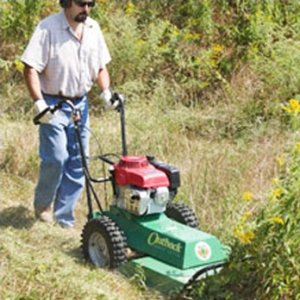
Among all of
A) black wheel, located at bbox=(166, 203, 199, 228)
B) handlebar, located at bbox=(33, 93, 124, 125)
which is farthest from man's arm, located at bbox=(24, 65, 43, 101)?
black wheel, located at bbox=(166, 203, 199, 228)

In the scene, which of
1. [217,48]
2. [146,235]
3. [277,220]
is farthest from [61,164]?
[217,48]

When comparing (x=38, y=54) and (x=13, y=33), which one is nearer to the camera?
(x=38, y=54)

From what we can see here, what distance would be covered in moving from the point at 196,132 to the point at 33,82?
106 inches

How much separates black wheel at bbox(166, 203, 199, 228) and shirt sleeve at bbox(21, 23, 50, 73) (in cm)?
133

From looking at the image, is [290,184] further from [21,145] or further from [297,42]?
[297,42]

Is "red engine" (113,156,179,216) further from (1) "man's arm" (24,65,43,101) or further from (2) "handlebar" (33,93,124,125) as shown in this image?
(1) "man's arm" (24,65,43,101)

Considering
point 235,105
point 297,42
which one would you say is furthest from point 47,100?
point 297,42

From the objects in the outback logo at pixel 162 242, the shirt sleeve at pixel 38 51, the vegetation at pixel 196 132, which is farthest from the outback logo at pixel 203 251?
the shirt sleeve at pixel 38 51

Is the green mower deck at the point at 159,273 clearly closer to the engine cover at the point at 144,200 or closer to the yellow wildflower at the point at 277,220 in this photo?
the engine cover at the point at 144,200

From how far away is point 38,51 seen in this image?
6207 millimetres

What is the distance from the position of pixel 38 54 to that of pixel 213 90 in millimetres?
3674

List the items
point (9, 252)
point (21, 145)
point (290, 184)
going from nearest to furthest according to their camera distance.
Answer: point (290, 184)
point (9, 252)
point (21, 145)

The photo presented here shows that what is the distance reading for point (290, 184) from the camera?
4.81 meters

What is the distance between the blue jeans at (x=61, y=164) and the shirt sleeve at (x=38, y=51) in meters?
0.29
